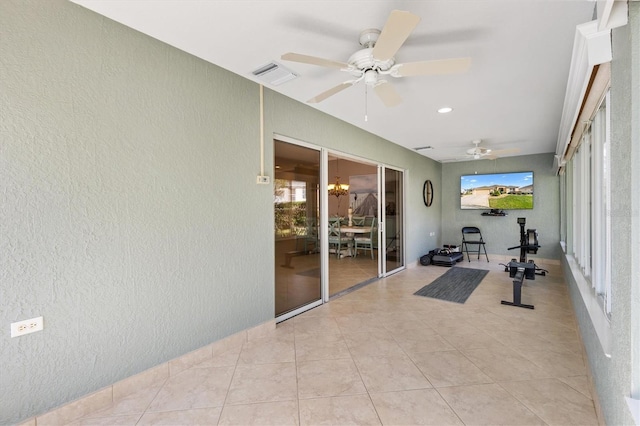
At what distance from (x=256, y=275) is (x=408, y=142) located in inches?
161

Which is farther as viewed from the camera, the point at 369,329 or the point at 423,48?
the point at 369,329

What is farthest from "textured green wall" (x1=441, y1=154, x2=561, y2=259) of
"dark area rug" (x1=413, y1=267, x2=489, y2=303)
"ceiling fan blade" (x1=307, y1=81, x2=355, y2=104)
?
"ceiling fan blade" (x1=307, y1=81, x2=355, y2=104)

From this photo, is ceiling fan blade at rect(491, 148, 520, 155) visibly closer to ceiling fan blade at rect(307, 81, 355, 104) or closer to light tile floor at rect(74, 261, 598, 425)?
light tile floor at rect(74, 261, 598, 425)

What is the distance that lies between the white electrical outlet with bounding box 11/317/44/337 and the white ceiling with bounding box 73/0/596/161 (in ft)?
6.53

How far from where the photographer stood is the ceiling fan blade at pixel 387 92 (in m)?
2.42

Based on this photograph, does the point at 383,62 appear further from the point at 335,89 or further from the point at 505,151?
the point at 505,151

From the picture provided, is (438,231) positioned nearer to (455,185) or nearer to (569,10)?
(455,185)

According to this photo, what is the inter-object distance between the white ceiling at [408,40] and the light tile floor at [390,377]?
2.60 metres

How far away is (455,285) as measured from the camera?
5.09 m

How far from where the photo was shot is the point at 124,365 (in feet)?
6.92

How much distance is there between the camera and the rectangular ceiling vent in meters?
2.71

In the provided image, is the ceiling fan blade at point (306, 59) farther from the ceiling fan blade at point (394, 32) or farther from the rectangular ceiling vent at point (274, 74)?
the rectangular ceiling vent at point (274, 74)

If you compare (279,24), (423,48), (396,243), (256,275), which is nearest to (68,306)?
(256,275)

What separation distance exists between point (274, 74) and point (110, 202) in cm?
178
